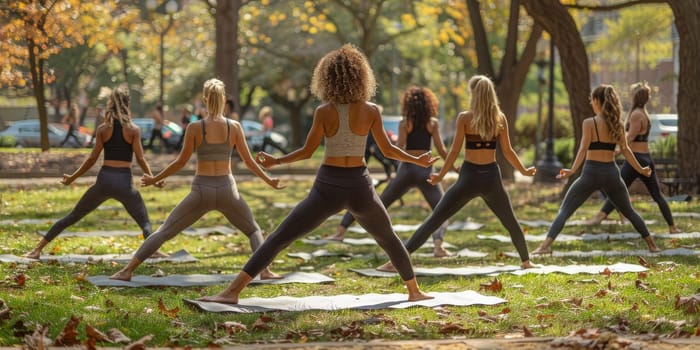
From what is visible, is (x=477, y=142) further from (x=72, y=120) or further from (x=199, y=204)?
(x=72, y=120)

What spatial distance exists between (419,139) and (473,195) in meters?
2.22

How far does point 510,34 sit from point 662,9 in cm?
935

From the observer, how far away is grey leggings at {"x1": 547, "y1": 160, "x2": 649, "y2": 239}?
40.0 feet

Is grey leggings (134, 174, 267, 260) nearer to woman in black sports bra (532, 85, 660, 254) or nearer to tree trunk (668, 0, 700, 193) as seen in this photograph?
woman in black sports bra (532, 85, 660, 254)

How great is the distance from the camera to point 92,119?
93.5 ft

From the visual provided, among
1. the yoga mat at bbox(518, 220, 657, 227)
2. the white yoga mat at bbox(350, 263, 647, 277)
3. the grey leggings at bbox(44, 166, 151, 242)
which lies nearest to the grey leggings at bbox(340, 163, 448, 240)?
the white yoga mat at bbox(350, 263, 647, 277)

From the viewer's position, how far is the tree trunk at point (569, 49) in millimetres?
20172

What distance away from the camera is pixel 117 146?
1145cm

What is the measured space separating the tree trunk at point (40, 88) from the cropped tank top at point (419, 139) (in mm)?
10738

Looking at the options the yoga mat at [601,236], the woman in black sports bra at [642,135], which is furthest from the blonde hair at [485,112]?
the woman in black sports bra at [642,135]

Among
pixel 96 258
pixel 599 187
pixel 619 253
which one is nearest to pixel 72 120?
pixel 96 258

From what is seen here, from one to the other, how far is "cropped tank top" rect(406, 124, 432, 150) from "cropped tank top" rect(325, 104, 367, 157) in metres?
4.44

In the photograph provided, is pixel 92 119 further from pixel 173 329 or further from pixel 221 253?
pixel 173 329

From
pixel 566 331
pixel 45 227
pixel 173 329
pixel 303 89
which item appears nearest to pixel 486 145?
pixel 566 331
